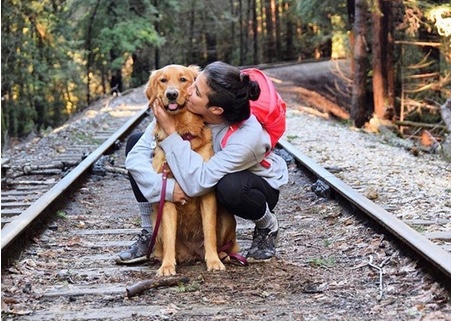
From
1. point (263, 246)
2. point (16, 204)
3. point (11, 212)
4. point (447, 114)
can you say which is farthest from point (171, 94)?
point (447, 114)

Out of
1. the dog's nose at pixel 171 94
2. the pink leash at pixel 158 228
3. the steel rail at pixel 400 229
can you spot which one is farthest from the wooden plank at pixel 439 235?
the dog's nose at pixel 171 94

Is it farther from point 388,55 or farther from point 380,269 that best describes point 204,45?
point 380,269

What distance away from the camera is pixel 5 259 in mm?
4406

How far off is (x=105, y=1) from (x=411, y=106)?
1871cm

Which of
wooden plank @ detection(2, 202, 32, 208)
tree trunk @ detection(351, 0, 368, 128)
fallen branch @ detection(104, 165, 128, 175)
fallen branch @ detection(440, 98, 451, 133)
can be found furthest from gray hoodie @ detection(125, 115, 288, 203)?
tree trunk @ detection(351, 0, 368, 128)

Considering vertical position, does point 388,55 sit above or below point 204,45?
above

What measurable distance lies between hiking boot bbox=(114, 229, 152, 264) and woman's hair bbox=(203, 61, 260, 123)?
1.02 meters

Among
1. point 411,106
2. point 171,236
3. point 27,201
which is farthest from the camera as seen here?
point 411,106

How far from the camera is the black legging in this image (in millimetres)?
4312

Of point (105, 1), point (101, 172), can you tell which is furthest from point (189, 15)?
point (101, 172)

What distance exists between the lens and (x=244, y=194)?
4.34 m

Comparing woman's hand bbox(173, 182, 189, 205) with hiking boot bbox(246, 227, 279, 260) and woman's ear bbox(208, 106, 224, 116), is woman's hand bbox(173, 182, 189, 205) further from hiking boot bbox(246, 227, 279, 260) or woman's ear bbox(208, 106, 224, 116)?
hiking boot bbox(246, 227, 279, 260)

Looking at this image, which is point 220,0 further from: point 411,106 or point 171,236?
point 171,236

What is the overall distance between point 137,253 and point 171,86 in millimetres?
1170
